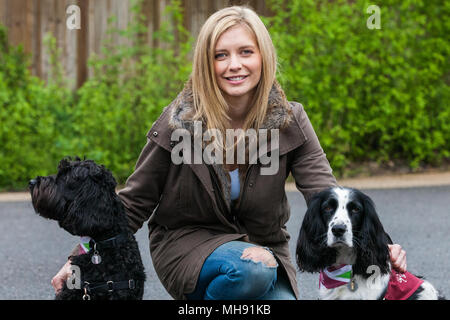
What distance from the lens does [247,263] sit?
3.53m

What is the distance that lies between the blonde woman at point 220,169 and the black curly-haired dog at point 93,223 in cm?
23

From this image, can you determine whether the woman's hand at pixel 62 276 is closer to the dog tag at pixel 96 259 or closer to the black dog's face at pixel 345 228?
the dog tag at pixel 96 259

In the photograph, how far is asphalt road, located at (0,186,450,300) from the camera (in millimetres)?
5629

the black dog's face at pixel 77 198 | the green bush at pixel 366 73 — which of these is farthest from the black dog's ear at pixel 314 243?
the green bush at pixel 366 73

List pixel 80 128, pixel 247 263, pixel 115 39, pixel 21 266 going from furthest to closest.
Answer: pixel 115 39
pixel 80 128
pixel 21 266
pixel 247 263

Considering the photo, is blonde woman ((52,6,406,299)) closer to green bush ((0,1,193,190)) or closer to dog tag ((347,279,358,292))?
dog tag ((347,279,358,292))

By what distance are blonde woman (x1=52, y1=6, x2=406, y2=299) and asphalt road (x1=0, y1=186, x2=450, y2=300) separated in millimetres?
1557

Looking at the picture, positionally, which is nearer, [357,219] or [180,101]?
[357,219]

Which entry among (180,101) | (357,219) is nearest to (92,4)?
(180,101)

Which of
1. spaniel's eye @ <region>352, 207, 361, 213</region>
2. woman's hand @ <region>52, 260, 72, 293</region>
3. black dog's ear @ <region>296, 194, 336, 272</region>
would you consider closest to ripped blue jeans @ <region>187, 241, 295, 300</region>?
black dog's ear @ <region>296, 194, 336, 272</region>

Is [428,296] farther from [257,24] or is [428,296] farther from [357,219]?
[257,24]

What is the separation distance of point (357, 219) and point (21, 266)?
367 cm

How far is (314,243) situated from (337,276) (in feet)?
0.68

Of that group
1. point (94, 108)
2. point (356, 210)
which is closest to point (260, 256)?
point (356, 210)
